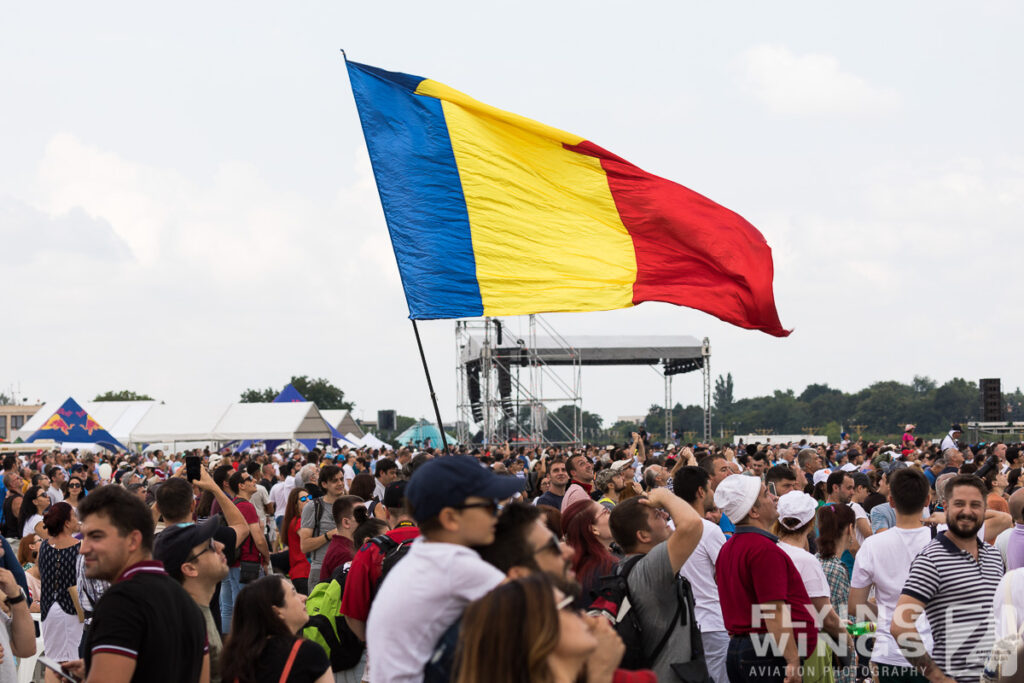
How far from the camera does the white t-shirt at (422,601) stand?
2.70m

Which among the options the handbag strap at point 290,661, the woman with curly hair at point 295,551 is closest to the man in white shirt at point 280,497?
the woman with curly hair at point 295,551

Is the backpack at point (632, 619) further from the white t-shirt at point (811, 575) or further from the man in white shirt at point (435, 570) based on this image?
the man in white shirt at point (435, 570)

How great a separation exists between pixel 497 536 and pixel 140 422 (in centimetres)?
4080

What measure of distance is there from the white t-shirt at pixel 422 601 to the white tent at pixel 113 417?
38.3m

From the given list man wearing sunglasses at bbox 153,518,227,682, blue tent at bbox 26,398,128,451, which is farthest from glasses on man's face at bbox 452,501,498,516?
→ blue tent at bbox 26,398,128,451

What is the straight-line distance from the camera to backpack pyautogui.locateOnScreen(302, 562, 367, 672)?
19.3 ft

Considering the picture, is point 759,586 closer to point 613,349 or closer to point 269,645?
point 269,645

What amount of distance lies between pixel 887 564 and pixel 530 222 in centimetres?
430

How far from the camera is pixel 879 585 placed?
569 centimetres

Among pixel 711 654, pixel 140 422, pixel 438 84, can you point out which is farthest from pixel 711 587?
pixel 140 422

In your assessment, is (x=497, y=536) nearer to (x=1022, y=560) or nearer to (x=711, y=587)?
(x=711, y=587)

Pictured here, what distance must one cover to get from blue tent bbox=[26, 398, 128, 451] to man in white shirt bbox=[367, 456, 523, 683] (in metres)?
36.2

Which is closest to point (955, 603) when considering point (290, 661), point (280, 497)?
point (290, 661)

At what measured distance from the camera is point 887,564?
567cm
